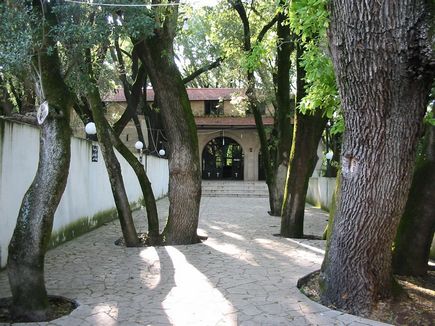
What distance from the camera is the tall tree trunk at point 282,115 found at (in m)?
12.0

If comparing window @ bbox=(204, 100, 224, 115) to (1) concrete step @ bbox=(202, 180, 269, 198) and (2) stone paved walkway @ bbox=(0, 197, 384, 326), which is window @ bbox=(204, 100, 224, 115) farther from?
(2) stone paved walkway @ bbox=(0, 197, 384, 326)

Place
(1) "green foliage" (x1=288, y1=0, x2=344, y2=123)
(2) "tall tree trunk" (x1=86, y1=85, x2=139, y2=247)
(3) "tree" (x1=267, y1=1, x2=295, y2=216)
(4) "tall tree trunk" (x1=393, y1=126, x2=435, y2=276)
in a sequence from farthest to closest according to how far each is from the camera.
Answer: (3) "tree" (x1=267, y1=1, x2=295, y2=216) → (2) "tall tree trunk" (x1=86, y1=85, x2=139, y2=247) → (4) "tall tree trunk" (x1=393, y1=126, x2=435, y2=276) → (1) "green foliage" (x1=288, y1=0, x2=344, y2=123)

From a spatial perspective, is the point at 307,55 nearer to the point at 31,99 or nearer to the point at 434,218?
the point at 434,218

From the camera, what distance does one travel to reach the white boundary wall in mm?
7023

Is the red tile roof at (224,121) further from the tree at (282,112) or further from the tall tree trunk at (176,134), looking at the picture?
the tall tree trunk at (176,134)

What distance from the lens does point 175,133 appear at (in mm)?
9203

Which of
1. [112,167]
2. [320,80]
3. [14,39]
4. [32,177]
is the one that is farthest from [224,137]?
[14,39]

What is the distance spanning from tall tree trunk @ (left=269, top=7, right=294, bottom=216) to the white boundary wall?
5.13 m

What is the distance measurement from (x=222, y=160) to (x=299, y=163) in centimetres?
2347

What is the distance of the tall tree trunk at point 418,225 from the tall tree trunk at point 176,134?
13.6ft

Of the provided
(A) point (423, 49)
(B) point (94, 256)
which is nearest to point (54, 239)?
(B) point (94, 256)

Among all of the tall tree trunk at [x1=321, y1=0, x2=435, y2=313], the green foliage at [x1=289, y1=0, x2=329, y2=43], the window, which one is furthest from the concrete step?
the tall tree trunk at [x1=321, y1=0, x2=435, y2=313]

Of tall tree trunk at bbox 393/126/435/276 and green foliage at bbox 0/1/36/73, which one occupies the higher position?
green foliage at bbox 0/1/36/73

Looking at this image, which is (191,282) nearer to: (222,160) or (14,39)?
(14,39)
